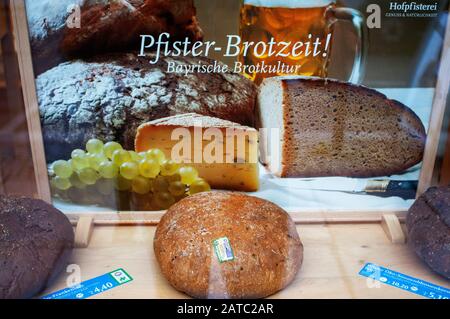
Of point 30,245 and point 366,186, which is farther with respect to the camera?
point 366,186

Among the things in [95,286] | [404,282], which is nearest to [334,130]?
[404,282]

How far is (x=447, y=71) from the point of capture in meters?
1.16

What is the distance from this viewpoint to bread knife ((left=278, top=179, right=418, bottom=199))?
1254 millimetres

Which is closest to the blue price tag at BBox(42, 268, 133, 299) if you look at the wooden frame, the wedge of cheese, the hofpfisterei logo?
the wooden frame

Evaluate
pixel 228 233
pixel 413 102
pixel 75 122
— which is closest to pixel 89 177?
pixel 75 122

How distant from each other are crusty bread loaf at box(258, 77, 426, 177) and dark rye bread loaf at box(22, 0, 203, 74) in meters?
0.26

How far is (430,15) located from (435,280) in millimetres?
632

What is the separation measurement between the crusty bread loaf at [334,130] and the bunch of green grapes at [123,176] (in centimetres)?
24

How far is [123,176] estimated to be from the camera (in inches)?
47.1

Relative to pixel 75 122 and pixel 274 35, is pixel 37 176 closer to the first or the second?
pixel 75 122

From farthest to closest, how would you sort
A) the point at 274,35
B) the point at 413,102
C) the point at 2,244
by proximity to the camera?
the point at 413,102
the point at 274,35
the point at 2,244

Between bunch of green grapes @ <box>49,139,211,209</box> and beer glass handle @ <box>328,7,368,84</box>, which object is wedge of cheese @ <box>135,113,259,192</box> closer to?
bunch of green grapes @ <box>49,139,211,209</box>

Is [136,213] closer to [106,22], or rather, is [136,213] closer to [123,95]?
[123,95]

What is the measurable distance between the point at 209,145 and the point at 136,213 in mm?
287
